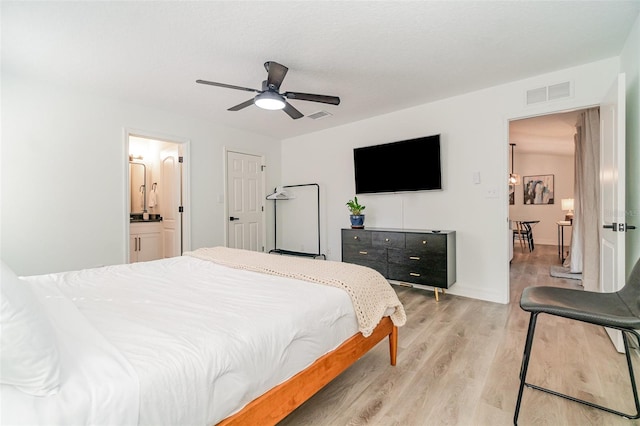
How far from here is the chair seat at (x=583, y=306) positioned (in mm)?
1317

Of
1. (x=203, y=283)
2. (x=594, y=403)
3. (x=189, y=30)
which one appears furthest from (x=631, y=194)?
(x=189, y=30)

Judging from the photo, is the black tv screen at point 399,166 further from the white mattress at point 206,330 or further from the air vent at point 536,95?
the white mattress at point 206,330

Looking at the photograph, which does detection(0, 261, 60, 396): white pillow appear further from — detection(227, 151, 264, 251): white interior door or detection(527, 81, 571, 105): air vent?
detection(527, 81, 571, 105): air vent

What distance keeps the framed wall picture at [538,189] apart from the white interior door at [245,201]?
6.88 m

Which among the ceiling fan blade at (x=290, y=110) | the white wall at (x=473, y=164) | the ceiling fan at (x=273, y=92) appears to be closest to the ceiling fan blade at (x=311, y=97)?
the ceiling fan at (x=273, y=92)

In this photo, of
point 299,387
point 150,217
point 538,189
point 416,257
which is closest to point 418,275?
point 416,257

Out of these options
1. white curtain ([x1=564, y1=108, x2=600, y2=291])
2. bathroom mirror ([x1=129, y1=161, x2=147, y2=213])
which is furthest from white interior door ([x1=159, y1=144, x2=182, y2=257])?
white curtain ([x1=564, y1=108, x2=600, y2=291])

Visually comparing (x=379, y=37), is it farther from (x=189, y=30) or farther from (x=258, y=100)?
(x=189, y=30)

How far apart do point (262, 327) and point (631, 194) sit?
301cm

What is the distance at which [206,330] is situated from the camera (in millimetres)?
1110

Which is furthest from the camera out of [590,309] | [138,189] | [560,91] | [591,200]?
[138,189]

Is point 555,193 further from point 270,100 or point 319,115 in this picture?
point 270,100

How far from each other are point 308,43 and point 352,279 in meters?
1.86

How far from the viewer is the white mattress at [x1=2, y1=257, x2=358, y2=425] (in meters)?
0.91
